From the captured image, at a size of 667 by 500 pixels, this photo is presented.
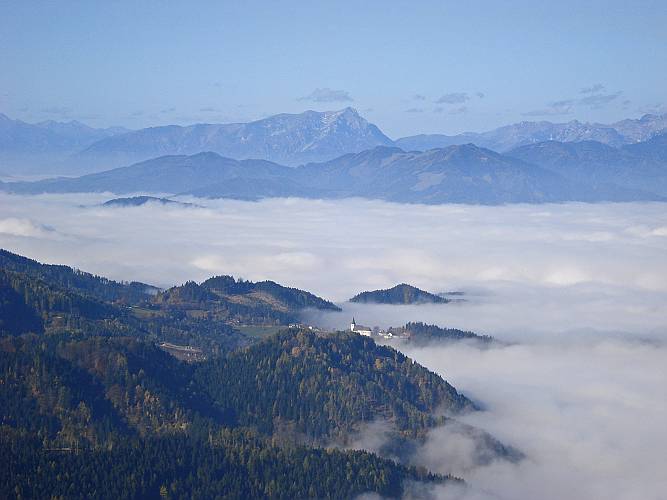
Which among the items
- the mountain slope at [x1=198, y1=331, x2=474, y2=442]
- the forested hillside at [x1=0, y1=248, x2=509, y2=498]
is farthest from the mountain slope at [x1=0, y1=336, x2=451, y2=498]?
the mountain slope at [x1=198, y1=331, x2=474, y2=442]

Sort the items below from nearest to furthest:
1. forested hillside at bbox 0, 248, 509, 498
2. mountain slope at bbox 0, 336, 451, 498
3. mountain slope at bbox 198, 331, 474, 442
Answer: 1. mountain slope at bbox 0, 336, 451, 498
2. forested hillside at bbox 0, 248, 509, 498
3. mountain slope at bbox 198, 331, 474, 442

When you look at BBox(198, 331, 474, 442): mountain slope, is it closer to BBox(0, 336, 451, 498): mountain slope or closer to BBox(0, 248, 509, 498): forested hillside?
BBox(0, 248, 509, 498): forested hillside

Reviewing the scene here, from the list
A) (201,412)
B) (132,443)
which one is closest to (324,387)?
(201,412)

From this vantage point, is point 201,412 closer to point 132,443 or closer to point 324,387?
point 324,387

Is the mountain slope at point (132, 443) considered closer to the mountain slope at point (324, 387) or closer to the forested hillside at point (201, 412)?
the forested hillside at point (201, 412)

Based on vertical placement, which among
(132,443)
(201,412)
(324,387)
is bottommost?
(132,443)

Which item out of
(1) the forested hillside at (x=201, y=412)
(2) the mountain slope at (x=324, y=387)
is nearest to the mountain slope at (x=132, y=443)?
(1) the forested hillside at (x=201, y=412)

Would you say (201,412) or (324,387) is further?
(324,387)

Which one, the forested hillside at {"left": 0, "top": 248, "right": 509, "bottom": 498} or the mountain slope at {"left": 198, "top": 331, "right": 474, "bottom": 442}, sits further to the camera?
the mountain slope at {"left": 198, "top": 331, "right": 474, "bottom": 442}

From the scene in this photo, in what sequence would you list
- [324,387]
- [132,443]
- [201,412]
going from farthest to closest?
[324,387] → [201,412] → [132,443]

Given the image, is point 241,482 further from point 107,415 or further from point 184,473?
point 107,415

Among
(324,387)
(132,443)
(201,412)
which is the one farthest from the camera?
(324,387)
